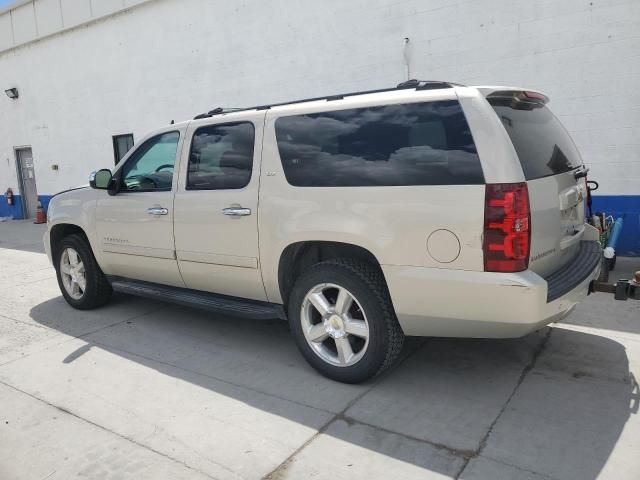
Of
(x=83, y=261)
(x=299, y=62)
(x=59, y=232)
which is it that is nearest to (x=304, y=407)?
(x=83, y=261)

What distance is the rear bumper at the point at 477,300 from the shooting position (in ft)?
9.22

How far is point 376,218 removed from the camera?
3.17 meters

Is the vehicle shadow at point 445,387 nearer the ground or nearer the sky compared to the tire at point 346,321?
nearer the ground

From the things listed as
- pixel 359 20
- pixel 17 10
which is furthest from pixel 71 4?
pixel 359 20

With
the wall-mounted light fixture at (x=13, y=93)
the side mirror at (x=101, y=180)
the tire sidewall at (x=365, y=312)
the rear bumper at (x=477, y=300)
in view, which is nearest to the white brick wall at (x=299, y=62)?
the wall-mounted light fixture at (x=13, y=93)

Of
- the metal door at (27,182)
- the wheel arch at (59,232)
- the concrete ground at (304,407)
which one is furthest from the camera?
the metal door at (27,182)

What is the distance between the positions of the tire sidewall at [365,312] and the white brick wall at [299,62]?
4.81 metres

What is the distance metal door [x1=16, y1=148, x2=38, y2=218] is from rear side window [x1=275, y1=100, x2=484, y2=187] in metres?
14.5

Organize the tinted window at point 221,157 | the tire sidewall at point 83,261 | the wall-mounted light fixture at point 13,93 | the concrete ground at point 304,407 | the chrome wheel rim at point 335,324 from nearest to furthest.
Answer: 1. the concrete ground at point 304,407
2. the chrome wheel rim at point 335,324
3. the tinted window at point 221,157
4. the tire sidewall at point 83,261
5. the wall-mounted light fixture at point 13,93

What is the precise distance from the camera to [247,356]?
13.5ft

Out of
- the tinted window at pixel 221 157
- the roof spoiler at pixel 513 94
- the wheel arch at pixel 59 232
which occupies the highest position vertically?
the roof spoiler at pixel 513 94

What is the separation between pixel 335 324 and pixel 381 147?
1.21 m

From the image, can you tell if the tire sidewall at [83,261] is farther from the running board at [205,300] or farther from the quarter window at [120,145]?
the quarter window at [120,145]

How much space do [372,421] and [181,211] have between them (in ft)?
7.55
